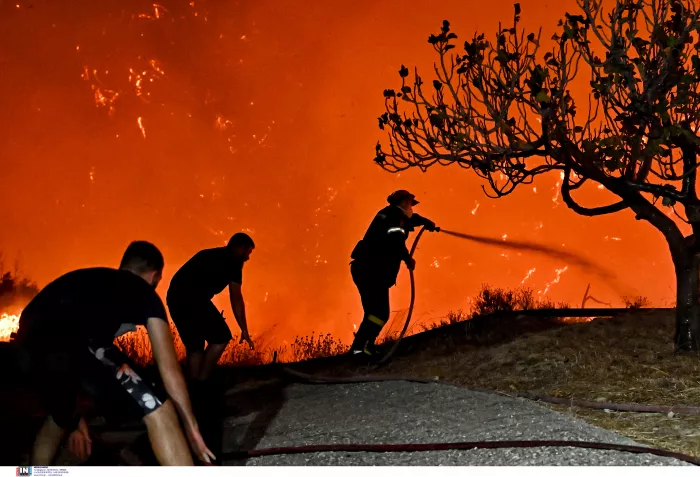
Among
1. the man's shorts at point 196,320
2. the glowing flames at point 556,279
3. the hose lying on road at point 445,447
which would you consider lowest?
the hose lying on road at point 445,447

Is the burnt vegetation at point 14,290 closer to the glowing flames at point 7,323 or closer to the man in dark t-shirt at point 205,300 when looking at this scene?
the glowing flames at point 7,323

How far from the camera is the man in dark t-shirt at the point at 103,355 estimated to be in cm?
342

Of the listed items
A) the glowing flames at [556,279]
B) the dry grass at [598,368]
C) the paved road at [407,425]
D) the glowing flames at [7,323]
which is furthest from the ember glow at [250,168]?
the paved road at [407,425]

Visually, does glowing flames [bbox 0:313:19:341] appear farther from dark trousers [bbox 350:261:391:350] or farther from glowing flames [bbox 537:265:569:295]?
glowing flames [bbox 537:265:569:295]

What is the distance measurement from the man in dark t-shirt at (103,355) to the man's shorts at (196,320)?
9.89 ft

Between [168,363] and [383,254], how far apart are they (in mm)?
5111

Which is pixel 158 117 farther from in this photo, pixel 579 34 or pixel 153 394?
pixel 153 394

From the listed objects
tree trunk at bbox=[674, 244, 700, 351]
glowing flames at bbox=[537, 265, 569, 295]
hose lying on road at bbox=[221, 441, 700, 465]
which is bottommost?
hose lying on road at bbox=[221, 441, 700, 465]

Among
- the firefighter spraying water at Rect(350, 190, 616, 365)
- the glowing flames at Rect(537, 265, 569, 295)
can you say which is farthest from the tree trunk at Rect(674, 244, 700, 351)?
the glowing flames at Rect(537, 265, 569, 295)

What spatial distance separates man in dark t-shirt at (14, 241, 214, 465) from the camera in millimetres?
3420

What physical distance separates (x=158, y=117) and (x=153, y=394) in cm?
1868

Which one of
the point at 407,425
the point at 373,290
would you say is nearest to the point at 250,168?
the point at 373,290

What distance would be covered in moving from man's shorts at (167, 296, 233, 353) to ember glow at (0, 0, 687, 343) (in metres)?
12.8
